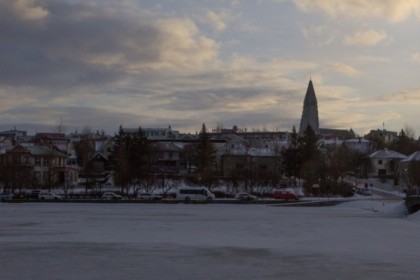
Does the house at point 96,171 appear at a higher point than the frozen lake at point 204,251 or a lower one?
higher

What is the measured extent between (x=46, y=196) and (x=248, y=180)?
3202cm

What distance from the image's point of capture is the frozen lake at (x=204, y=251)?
2069cm

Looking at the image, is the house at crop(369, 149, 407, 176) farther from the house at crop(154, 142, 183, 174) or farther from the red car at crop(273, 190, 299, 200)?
the red car at crop(273, 190, 299, 200)

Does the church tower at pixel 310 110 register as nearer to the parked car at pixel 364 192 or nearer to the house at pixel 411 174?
the house at pixel 411 174

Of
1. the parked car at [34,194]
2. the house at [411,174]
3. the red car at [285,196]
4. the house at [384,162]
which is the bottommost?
the red car at [285,196]

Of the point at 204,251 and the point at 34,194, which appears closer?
the point at 204,251

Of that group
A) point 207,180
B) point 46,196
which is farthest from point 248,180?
point 46,196

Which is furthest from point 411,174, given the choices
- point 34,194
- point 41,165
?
point 41,165

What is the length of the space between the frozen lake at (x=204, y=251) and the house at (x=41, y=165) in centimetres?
6333

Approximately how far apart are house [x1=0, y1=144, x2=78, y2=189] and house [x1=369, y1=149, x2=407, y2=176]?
69.9 meters

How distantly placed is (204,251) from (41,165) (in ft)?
296

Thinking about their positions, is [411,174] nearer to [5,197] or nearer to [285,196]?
[285,196]

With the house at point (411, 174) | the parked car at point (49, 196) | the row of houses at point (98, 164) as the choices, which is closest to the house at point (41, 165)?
the row of houses at point (98, 164)

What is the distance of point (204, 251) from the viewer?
26.1m
